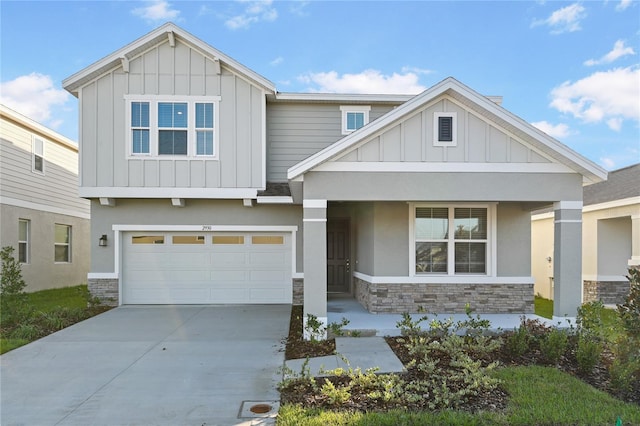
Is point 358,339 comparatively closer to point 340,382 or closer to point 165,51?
point 340,382

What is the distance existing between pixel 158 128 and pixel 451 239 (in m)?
8.07

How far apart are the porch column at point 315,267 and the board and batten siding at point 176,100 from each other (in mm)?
4033

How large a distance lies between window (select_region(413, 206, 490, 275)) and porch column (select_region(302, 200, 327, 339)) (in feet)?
8.73

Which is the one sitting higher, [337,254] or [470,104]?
[470,104]

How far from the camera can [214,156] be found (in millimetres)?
11336

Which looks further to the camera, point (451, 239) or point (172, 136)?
point (172, 136)

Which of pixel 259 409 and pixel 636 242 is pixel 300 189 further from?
pixel 636 242

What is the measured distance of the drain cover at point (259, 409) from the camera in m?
4.71

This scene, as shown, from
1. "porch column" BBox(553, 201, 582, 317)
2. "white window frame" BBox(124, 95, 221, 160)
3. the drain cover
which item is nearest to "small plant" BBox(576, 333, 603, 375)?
"porch column" BBox(553, 201, 582, 317)

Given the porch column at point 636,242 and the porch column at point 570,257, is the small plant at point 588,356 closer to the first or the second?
the porch column at point 570,257

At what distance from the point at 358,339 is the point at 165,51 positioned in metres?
9.13

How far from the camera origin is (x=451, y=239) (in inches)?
371

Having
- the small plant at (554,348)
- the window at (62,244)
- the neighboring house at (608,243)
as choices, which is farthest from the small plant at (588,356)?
the window at (62,244)

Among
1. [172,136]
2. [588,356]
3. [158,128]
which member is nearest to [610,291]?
[588,356]
